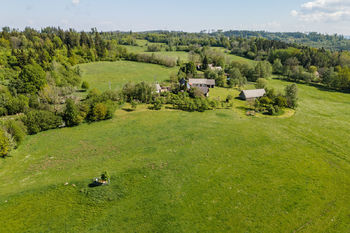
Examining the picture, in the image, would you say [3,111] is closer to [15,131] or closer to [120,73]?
[15,131]

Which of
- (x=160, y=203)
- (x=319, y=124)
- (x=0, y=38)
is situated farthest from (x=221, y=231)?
(x=0, y=38)

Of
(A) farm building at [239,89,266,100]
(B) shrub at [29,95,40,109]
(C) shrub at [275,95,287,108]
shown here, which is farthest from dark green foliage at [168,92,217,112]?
(B) shrub at [29,95,40,109]

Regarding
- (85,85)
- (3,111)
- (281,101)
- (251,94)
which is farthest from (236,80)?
(3,111)

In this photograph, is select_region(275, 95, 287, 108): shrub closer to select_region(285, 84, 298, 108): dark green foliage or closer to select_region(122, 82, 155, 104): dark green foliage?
select_region(285, 84, 298, 108): dark green foliage

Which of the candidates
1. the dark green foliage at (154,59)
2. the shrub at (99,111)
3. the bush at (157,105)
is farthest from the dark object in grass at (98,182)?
the dark green foliage at (154,59)

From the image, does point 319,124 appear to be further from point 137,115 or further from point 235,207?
point 137,115

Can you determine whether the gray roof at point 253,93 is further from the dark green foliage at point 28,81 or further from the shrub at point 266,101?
the dark green foliage at point 28,81
